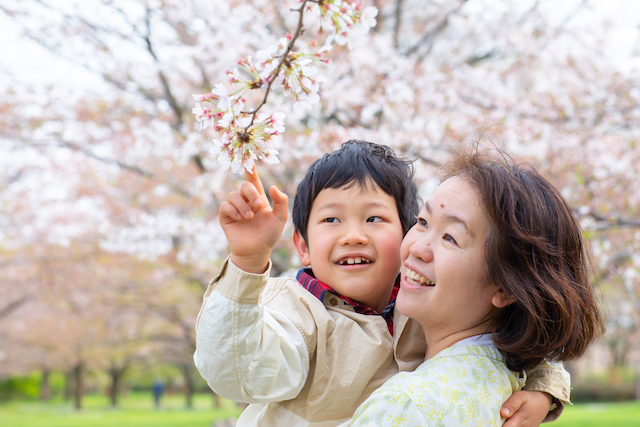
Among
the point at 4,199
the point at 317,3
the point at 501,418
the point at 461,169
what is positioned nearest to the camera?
the point at 317,3

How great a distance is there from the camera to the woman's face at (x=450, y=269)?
137cm

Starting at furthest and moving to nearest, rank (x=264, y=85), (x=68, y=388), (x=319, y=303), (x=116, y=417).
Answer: (x=68, y=388) < (x=116, y=417) < (x=319, y=303) < (x=264, y=85)

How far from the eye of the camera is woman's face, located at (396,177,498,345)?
1.37 metres

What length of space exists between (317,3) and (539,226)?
785 millimetres

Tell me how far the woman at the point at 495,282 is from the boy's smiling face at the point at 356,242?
0.53 feet

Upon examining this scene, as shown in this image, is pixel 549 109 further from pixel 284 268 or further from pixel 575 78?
pixel 284 268

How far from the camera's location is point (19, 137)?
24.0 feet

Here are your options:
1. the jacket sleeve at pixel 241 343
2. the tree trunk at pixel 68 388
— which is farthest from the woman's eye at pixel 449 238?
the tree trunk at pixel 68 388

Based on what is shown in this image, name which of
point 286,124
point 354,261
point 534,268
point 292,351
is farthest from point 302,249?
point 286,124

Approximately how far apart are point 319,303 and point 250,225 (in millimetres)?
363

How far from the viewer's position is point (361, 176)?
1675mm

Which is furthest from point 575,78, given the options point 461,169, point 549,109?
point 461,169

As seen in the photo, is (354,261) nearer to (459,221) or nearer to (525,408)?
(459,221)

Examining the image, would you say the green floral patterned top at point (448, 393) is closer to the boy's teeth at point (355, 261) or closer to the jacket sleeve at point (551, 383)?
the jacket sleeve at point (551, 383)
